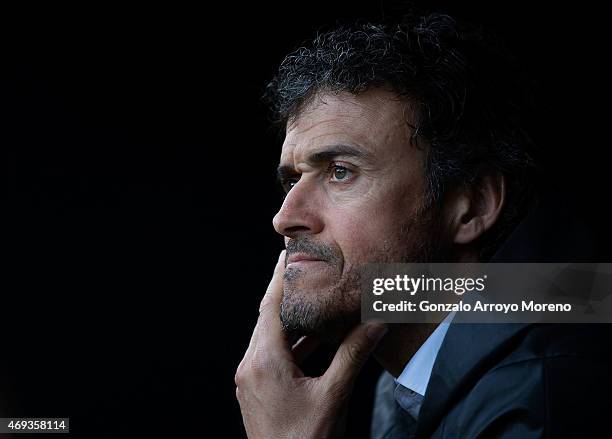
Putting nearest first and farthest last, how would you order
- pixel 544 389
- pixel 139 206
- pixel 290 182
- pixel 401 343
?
pixel 544 389 < pixel 401 343 < pixel 290 182 < pixel 139 206

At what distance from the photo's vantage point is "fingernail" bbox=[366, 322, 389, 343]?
1.79 metres

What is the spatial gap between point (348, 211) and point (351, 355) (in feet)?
1.12

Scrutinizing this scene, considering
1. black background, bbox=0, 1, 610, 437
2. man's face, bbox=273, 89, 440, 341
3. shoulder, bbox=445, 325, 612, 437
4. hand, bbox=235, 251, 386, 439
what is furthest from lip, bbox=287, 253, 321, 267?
black background, bbox=0, 1, 610, 437

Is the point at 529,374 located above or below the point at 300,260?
below

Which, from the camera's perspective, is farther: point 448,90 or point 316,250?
point 448,90

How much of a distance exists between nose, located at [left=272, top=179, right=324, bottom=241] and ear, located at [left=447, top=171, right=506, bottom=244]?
0.34 meters

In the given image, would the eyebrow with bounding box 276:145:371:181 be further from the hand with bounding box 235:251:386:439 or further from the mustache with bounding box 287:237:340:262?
the hand with bounding box 235:251:386:439

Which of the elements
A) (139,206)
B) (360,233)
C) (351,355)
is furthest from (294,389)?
(139,206)

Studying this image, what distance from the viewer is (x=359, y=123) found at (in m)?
1.83

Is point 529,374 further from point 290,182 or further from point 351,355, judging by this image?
point 290,182

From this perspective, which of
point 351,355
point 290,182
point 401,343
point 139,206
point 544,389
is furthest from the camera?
point 139,206

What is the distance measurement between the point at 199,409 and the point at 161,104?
1.41 meters

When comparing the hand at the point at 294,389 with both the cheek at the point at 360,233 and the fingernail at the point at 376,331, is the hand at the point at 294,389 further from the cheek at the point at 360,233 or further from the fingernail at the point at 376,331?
the cheek at the point at 360,233

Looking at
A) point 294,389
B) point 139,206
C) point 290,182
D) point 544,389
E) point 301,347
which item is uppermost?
point 139,206
